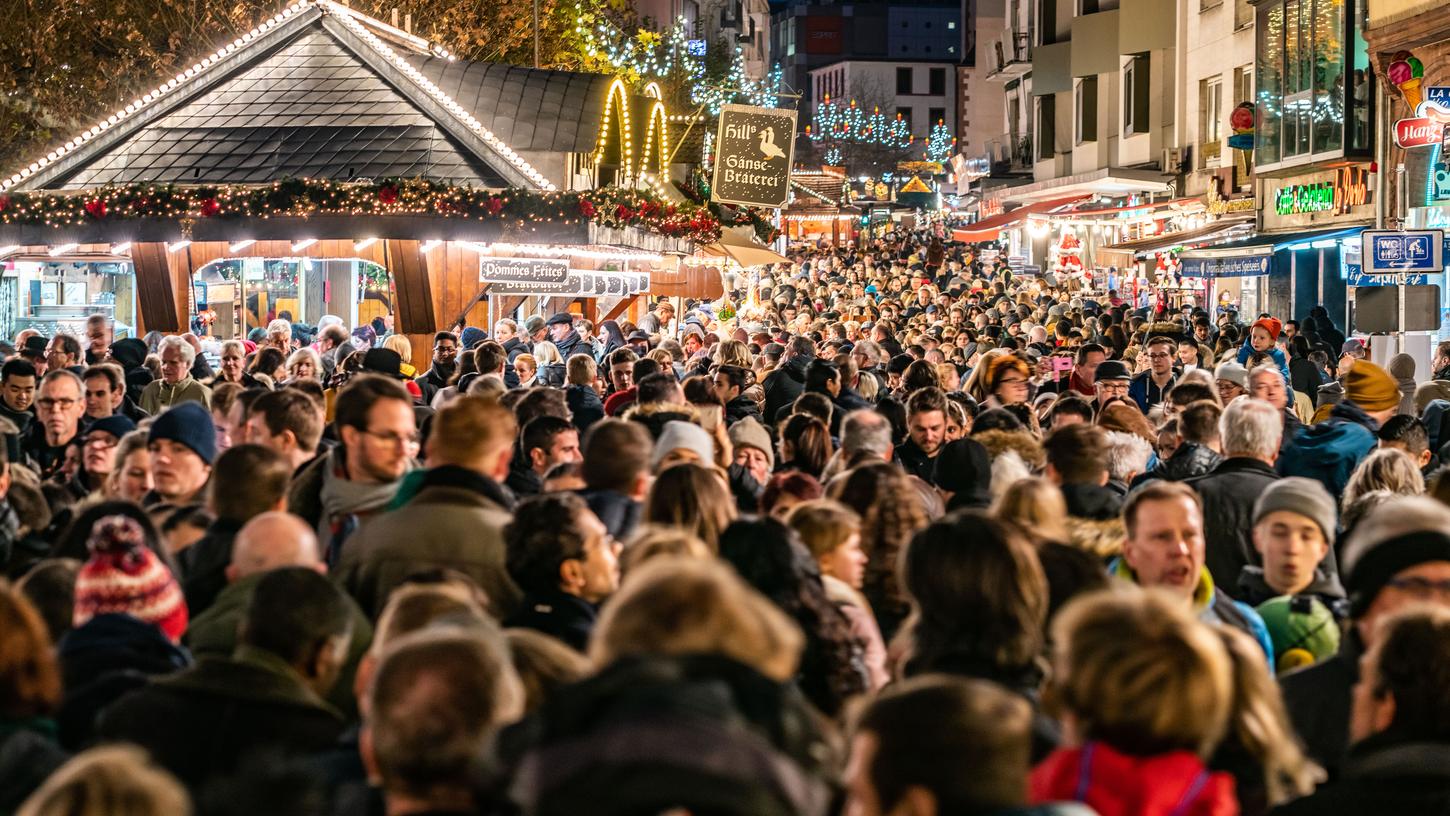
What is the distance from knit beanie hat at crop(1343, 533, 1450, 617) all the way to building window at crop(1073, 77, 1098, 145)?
4765 cm

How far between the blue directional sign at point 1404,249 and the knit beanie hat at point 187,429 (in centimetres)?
1511

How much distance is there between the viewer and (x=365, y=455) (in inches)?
261

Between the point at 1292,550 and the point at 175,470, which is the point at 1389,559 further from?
the point at 175,470

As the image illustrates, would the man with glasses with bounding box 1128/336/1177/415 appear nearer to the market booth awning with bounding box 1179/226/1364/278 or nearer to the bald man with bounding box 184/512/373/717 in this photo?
the bald man with bounding box 184/512/373/717

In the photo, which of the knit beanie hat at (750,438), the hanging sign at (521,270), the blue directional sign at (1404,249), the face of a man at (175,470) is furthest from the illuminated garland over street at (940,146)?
the face of a man at (175,470)

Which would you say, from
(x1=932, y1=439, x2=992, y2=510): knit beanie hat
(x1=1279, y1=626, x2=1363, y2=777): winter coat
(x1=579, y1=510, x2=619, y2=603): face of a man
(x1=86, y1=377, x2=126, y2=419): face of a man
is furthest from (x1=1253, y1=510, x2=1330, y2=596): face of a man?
(x1=86, y1=377, x2=126, y2=419): face of a man

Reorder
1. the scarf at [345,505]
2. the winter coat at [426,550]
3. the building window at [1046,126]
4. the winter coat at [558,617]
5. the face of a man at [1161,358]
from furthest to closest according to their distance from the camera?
the building window at [1046,126], the face of a man at [1161,358], the scarf at [345,505], the winter coat at [426,550], the winter coat at [558,617]

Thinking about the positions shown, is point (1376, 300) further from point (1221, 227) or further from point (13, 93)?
point (13, 93)

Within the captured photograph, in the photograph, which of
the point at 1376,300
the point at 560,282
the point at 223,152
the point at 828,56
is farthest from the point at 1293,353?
the point at 828,56

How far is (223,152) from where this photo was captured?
2230 centimetres

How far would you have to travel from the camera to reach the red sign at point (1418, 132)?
818 inches

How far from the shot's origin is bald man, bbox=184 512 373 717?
4.73 m

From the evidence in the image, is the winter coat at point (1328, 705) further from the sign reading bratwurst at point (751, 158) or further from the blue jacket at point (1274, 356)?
the sign reading bratwurst at point (751, 158)

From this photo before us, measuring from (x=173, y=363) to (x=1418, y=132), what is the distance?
14.6 metres
